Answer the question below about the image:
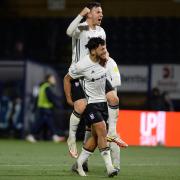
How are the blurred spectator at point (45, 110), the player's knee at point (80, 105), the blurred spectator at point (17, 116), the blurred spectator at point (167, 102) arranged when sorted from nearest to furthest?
the player's knee at point (80, 105) → the blurred spectator at point (45, 110) → the blurred spectator at point (167, 102) → the blurred spectator at point (17, 116)

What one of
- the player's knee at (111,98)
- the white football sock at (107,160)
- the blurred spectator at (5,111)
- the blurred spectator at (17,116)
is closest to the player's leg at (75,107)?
the player's knee at (111,98)

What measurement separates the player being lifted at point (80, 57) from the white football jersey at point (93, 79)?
12.0 inches

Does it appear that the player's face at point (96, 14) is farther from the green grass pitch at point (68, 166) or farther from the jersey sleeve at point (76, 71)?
the green grass pitch at point (68, 166)

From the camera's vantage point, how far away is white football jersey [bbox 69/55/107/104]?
37.4 ft

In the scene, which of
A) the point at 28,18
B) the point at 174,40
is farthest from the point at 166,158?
the point at 28,18

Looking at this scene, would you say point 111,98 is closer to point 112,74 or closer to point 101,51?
point 112,74

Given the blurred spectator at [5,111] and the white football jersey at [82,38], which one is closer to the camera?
the white football jersey at [82,38]

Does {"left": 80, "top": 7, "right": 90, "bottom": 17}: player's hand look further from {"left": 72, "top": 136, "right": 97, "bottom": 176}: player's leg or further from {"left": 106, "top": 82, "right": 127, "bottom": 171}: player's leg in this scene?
{"left": 72, "top": 136, "right": 97, "bottom": 176}: player's leg

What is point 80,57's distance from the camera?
12.2 meters

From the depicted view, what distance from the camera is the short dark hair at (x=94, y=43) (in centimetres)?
1129

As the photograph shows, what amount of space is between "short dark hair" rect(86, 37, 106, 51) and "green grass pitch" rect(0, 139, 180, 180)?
73.8 inches

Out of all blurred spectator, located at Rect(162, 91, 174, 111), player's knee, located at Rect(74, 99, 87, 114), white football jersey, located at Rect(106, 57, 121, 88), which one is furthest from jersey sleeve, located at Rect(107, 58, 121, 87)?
blurred spectator, located at Rect(162, 91, 174, 111)

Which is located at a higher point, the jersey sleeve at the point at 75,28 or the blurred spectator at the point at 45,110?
the jersey sleeve at the point at 75,28

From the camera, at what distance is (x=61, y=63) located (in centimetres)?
2755
